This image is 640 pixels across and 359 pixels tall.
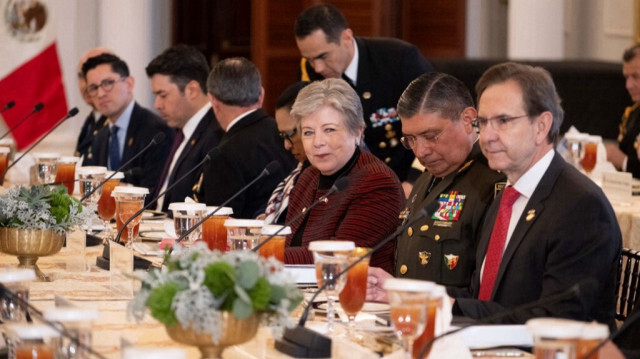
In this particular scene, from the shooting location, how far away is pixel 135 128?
654 centimetres

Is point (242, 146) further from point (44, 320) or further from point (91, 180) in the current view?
point (44, 320)

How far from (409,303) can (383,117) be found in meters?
3.30

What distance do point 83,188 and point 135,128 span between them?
2128mm

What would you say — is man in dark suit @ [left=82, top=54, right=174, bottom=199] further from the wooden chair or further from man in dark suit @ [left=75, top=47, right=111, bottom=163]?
the wooden chair

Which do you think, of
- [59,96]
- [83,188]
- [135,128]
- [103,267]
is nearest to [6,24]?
[59,96]

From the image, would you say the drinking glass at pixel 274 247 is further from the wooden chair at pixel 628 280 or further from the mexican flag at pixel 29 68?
the mexican flag at pixel 29 68

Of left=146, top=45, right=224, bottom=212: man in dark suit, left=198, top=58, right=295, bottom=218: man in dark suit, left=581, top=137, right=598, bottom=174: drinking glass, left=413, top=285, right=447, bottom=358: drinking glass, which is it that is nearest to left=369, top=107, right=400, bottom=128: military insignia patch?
left=198, top=58, right=295, bottom=218: man in dark suit

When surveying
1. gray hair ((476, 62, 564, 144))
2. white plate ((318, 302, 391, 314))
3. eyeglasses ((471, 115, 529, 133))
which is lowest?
white plate ((318, 302, 391, 314))

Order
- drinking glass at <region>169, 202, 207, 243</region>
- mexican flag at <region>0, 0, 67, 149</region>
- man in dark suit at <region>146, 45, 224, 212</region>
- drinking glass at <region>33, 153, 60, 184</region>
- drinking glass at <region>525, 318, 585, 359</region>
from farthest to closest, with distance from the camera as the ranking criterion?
mexican flag at <region>0, 0, 67, 149</region> < man in dark suit at <region>146, 45, 224, 212</region> < drinking glass at <region>33, 153, 60, 184</region> < drinking glass at <region>169, 202, 207, 243</region> < drinking glass at <region>525, 318, 585, 359</region>

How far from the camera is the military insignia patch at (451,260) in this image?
3.32 meters

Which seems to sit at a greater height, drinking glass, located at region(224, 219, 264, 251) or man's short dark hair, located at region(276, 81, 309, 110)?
man's short dark hair, located at region(276, 81, 309, 110)

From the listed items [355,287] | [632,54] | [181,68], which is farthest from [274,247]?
[632,54]

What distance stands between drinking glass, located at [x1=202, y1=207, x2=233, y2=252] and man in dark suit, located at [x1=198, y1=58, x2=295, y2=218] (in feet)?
4.27

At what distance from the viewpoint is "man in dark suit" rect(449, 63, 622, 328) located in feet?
9.13
